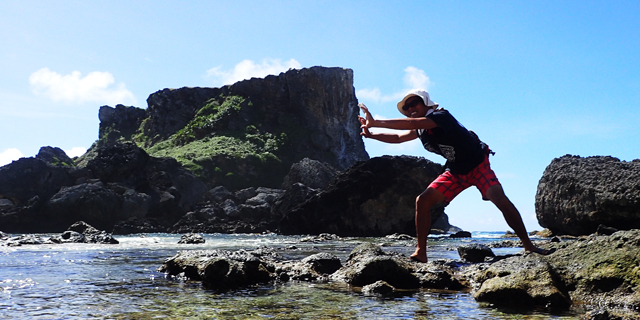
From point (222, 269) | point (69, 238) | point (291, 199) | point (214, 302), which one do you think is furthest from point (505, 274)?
point (291, 199)

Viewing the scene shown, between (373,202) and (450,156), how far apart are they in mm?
46820

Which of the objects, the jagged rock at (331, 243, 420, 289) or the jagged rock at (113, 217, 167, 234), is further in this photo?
the jagged rock at (113, 217, 167, 234)

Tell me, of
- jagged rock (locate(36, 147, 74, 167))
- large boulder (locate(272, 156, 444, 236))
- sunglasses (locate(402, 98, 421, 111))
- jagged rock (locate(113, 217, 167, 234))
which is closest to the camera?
sunglasses (locate(402, 98, 421, 111))

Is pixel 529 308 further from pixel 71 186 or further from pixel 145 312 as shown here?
pixel 71 186

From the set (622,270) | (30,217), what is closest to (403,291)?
(622,270)

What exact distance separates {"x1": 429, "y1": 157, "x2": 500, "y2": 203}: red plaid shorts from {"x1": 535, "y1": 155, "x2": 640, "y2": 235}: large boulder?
33.9m

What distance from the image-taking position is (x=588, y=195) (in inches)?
1531

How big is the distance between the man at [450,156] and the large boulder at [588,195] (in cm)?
3382

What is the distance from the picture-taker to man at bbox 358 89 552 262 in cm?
695

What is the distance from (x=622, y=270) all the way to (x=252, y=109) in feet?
411

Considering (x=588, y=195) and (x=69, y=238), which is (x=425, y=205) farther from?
(x=588, y=195)

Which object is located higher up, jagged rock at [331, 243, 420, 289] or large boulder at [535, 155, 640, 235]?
large boulder at [535, 155, 640, 235]

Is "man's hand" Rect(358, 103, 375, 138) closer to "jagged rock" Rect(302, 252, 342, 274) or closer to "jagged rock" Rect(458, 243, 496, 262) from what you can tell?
"jagged rock" Rect(302, 252, 342, 274)

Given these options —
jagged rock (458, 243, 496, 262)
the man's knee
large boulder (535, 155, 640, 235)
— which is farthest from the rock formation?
the man's knee
